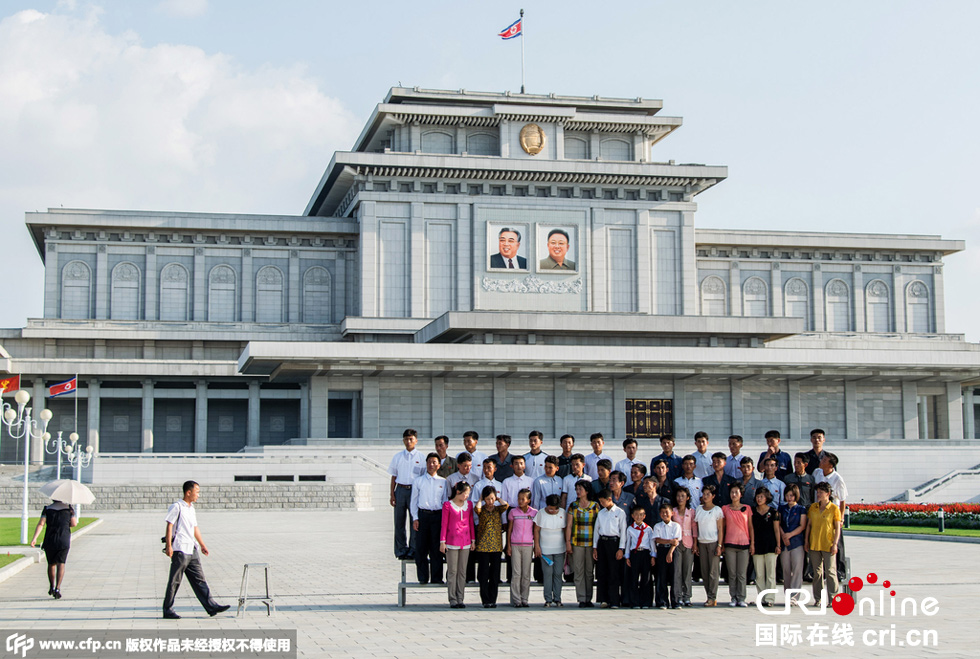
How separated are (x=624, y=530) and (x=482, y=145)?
4495 cm

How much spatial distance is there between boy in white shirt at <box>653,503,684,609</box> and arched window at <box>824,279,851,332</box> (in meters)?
54.2

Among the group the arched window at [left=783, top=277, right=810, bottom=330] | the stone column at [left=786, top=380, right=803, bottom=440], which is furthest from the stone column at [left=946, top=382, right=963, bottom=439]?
the arched window at [left=783, top=277, right=810, bottom=330]

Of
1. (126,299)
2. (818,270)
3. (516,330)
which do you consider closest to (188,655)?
(516,330)

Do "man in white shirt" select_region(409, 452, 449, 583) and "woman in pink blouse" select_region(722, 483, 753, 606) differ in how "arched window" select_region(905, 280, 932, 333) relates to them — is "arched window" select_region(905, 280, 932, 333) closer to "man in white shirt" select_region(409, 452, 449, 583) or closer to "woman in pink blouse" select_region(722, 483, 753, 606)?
"woman in pink blouse" select_region(722, 483, 753, 606)

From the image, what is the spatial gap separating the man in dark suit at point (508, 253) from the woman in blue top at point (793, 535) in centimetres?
4161

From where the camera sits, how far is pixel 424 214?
56281 millimetres

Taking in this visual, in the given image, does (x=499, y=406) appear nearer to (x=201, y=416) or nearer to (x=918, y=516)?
(x=201, y=416)

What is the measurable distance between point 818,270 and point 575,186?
17655 mm

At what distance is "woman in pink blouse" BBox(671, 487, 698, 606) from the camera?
48.5 ft

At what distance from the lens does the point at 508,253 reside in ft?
185

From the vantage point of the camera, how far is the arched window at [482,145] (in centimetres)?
5784

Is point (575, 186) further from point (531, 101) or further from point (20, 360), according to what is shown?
point (20, 360)

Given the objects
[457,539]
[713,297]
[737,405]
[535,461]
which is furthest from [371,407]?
[457,539]

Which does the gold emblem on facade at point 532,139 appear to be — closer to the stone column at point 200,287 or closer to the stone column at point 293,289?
the stone column at point 293,289
